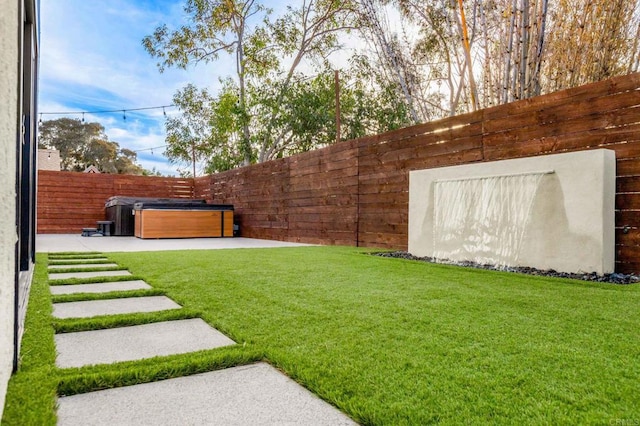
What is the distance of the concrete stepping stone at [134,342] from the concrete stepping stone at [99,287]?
92cm

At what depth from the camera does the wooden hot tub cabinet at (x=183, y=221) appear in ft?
26.2

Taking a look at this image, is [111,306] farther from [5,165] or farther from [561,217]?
[561,217]

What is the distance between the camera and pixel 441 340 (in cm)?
148

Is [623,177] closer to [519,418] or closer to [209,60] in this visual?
[519,418]

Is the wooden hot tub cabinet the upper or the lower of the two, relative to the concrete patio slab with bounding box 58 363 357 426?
upper

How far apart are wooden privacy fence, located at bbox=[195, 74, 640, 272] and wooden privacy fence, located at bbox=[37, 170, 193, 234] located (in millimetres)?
2922

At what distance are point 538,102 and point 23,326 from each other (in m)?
4.14

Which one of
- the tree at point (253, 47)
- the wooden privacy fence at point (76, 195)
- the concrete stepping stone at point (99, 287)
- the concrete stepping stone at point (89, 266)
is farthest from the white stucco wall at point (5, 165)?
the tree at point (253, 47)

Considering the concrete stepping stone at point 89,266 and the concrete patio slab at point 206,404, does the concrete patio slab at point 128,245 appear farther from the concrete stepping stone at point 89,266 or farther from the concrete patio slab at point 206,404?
the concrete patio slab at point 206,404

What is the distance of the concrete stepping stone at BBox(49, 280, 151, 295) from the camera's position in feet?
7.91

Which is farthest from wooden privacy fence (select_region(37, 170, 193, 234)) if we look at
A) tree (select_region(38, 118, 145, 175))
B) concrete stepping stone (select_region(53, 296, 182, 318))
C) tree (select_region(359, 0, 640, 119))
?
tree (select_region(38, 118, 145, 175))

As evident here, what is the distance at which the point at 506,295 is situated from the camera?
238cm

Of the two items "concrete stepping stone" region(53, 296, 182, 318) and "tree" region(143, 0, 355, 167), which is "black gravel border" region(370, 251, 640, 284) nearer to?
"concrete stepping stone" region(53, 296, 182, 318)

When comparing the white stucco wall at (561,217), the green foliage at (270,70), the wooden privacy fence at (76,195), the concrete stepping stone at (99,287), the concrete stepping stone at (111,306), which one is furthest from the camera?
the green foliage at (270,70)
